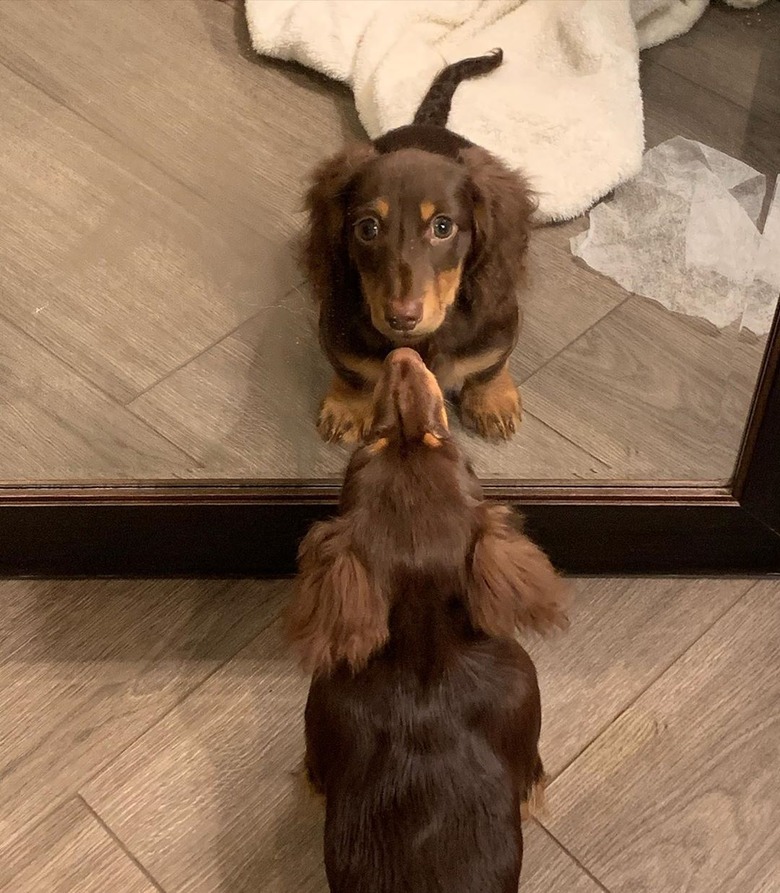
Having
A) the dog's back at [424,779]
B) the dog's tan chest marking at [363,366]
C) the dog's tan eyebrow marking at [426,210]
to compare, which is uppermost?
the dog's tan eyebrow marking at [426,210]

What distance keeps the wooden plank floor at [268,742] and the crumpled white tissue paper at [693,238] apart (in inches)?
16.0

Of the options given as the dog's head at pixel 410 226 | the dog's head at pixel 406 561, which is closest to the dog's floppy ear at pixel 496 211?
the dog's head at pixel 410 226

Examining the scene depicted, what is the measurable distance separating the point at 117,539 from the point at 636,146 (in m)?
0.91

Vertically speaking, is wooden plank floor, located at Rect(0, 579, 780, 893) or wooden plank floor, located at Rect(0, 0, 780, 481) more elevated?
wooden plank floor, located at Rect(0, 0, 780, 481)

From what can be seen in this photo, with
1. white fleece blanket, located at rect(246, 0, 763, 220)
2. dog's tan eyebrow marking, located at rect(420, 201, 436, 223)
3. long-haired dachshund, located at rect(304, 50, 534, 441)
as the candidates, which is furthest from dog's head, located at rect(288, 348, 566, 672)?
white fleece blanket, located at rect(246, 0, 763, 220)

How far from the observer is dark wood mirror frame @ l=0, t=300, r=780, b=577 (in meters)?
1.29

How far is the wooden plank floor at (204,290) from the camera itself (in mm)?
1377

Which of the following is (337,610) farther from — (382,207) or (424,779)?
(382,207)

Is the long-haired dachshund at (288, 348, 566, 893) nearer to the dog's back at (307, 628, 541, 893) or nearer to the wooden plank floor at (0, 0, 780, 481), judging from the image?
the dog's back at (307, 628, 541, 893)

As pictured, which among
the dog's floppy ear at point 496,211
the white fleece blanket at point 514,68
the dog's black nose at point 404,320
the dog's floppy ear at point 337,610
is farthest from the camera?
the white fleece blanket at point 514,68

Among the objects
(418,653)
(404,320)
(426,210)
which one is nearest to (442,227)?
(426,210)

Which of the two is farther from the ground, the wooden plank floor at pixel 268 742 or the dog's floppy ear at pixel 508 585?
the dog's floppy ear at pixel 508 585

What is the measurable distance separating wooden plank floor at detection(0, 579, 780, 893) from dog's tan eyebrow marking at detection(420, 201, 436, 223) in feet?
1.79

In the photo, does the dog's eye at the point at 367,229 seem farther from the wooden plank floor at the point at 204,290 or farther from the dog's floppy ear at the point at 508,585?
the dog's floppy ear at the point at 508,585
